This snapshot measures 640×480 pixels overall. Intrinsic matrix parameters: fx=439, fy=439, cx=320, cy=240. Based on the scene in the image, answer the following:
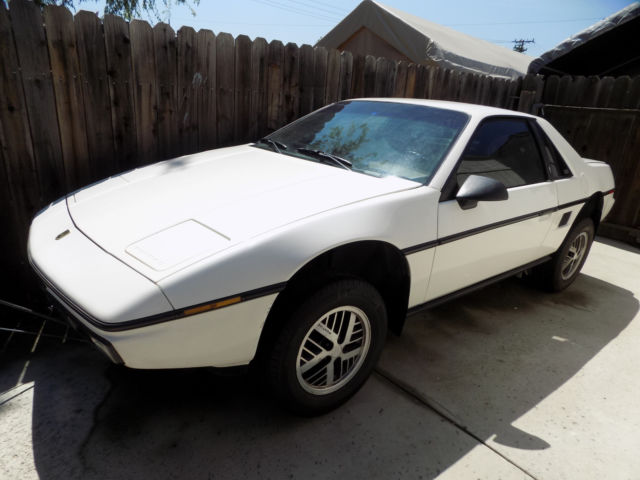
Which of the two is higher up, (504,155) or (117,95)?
(117,95)

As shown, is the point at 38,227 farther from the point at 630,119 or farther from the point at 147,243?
the point at 630,119

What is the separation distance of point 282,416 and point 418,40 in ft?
33.6

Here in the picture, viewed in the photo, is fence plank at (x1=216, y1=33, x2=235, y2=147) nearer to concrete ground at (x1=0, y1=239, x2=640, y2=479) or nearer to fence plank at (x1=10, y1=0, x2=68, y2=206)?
fence plank at (x1=10, y1=0, x2=68, y2=206)

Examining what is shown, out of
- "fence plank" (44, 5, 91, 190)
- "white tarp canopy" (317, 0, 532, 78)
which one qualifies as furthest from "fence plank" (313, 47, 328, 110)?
"white tarp canopy" (317, 0, 532, 78)

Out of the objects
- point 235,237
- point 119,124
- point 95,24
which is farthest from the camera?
point 119,124

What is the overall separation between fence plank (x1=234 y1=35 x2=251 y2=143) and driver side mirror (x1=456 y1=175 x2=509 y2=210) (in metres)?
2.40

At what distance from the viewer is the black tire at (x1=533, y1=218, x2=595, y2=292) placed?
3.80 meters

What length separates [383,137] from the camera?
2850mm

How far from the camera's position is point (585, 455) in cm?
223

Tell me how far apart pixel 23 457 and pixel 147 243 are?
3.76ft

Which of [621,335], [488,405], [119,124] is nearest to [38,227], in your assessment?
[119,124]

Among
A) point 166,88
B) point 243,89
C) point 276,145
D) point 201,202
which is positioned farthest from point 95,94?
point 201,202

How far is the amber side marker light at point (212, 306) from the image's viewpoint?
1.67 metres

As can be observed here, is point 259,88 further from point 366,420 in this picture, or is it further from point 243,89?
point 366,420
